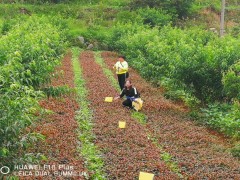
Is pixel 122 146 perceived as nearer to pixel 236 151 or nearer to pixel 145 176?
pixel 145 176

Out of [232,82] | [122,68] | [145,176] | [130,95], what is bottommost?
[130,95]

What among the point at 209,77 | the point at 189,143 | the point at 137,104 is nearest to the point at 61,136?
the point at 189,143

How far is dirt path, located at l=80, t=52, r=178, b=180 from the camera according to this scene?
9.87 m

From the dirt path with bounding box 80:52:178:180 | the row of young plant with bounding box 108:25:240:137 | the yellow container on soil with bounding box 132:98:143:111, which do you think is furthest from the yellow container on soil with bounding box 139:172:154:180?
the yellow container on soil with bounding box 132:98:143:111

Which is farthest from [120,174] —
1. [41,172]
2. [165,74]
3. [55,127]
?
[165,74]

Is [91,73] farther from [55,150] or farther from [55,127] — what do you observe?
[55,150]

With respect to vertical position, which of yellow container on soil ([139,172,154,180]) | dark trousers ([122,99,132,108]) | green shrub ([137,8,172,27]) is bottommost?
green shrub ([137,8,172,27])

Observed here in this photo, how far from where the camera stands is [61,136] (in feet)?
39.2

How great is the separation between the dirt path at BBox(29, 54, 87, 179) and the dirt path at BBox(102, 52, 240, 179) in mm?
2827

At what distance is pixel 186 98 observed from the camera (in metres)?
17.5

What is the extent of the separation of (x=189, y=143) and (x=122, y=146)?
7.47ft

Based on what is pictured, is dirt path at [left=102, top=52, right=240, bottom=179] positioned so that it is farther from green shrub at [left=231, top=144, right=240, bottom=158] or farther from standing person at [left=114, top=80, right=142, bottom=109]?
standing person at [left=114, top=80, right=142, bottom=109]

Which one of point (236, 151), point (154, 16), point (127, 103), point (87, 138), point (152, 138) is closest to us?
point (236, 151)

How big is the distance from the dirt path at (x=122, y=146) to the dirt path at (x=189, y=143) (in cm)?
63
